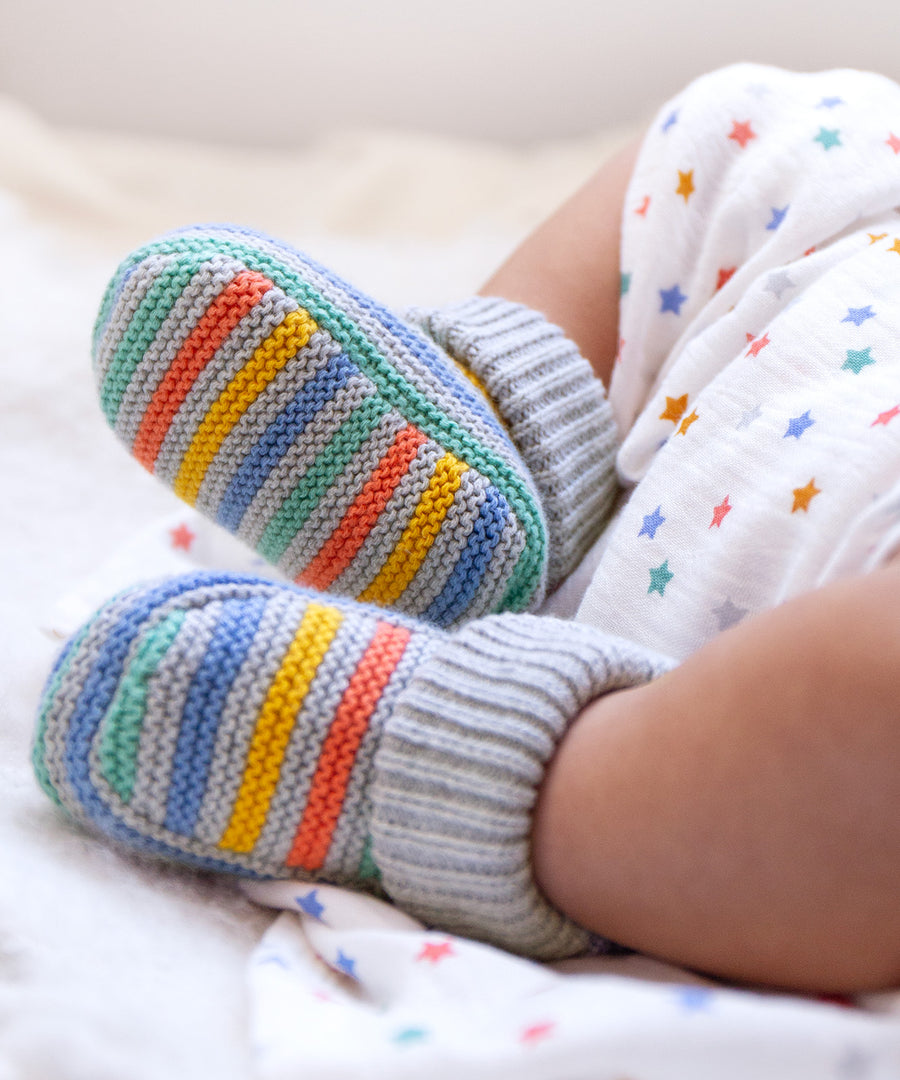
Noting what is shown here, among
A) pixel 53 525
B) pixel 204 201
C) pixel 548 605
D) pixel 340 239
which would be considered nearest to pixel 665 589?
pixel 548 605

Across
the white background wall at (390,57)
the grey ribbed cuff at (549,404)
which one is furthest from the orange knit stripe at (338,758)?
the white background wall at (390,57)

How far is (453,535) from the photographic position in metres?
0.60

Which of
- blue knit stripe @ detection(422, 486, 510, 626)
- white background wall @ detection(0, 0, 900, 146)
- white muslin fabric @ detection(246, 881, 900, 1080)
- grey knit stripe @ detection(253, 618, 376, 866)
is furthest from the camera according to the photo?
white background wall @ detection(0, 0, 900, 146)

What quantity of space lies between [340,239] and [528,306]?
0.42 m

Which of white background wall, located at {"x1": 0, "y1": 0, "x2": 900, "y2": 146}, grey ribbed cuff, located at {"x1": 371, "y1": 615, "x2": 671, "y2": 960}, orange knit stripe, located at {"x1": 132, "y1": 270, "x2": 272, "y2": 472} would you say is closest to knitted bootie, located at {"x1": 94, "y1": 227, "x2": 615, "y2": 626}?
orange knit stripe, located at {"x1": 132, "y1": 270, "x2": 272, "y2": 472}

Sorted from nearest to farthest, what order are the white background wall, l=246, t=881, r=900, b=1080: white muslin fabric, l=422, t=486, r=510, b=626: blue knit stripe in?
l=246, t=881, r=900, b=1080: white muslin fabric, l=422, t=486, r=510, b=626: blue knit stripe, the white background wall

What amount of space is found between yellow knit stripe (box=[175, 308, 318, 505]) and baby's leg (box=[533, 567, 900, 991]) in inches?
9.1

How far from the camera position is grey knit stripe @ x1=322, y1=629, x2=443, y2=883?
1.63 feet

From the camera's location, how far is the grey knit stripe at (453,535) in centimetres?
59

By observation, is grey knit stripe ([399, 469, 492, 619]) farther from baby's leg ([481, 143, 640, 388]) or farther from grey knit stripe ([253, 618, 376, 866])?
baby's leg ([481, 143, 640, 388])

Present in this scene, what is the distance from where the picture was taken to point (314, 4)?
1.20 metres

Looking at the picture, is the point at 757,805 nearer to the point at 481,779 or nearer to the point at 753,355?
the point at 481,779

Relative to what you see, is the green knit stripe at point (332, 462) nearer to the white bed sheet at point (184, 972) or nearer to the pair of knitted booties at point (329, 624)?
the pair of knitted booties at point (329, 624)

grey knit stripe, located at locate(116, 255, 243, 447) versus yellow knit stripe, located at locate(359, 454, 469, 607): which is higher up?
grey knit stripe, located at locate(116, 255, 243, 447)
